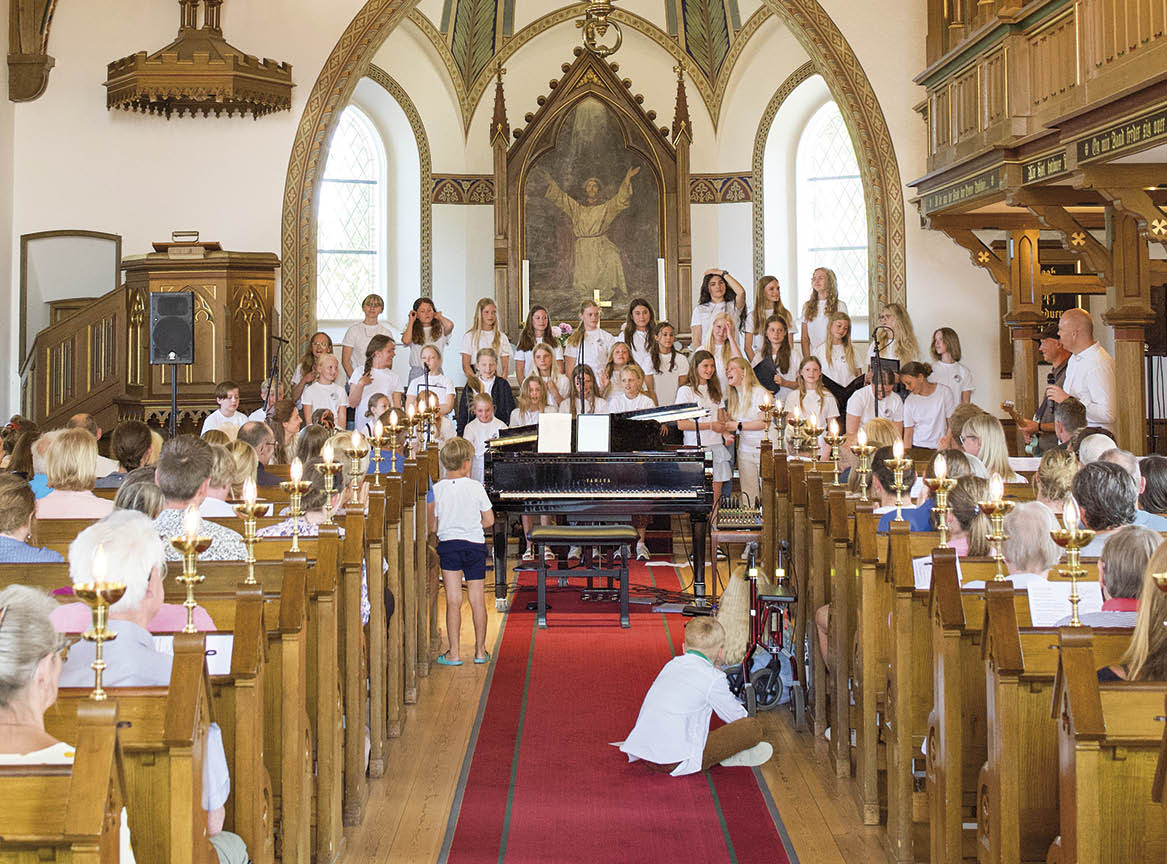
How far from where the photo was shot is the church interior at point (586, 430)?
3.62 metres

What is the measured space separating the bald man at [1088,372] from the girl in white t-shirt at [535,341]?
488 cm

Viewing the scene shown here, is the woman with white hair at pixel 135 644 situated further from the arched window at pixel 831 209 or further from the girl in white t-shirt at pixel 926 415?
the arched window at pixel 831 209

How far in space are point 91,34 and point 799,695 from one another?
9.99 meters

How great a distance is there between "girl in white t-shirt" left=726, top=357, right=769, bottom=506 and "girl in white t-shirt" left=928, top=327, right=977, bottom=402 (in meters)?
2.19

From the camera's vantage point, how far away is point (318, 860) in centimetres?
458

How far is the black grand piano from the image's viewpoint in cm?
917

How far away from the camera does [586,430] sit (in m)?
9.42

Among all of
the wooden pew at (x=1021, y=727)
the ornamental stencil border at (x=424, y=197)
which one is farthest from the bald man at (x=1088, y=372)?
the ornamental stencil border at (x=424, y=197)

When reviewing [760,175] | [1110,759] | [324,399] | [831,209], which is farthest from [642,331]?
[1110,759]

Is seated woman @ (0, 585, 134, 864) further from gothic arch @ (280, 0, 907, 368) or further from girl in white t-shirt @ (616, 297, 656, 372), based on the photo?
gothic arch @ (280, 0, 907, 368)

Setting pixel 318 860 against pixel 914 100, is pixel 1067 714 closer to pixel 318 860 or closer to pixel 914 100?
pixel 318 860

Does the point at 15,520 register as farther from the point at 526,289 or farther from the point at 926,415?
the point at 526,289

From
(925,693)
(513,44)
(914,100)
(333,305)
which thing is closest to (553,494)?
(925,693)

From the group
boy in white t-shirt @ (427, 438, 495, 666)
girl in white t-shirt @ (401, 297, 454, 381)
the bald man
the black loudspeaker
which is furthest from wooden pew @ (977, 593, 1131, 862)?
girl in white t-shirt @ (401, 297, 454, 381)
